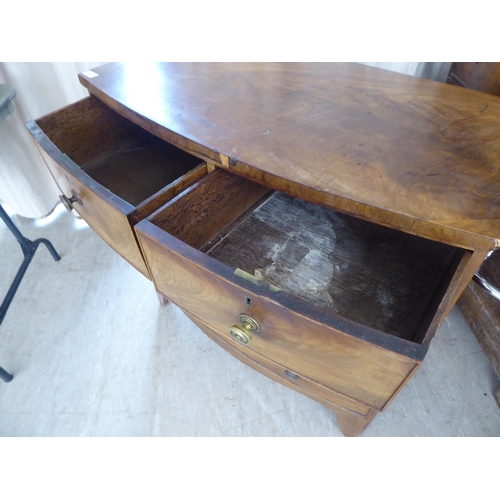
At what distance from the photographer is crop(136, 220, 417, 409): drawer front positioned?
1.32 feet

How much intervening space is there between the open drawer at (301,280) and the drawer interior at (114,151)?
0.18 m

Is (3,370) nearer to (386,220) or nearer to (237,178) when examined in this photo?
(237,178)

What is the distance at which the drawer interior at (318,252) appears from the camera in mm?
593

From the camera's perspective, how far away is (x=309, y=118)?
2.04 ft

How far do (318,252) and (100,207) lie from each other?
40 centimetres

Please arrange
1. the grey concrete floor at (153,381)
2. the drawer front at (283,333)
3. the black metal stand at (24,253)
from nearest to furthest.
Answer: the drawer front at (283,333), the grey concrete floor at (153,381), the black metal stand at (24,253)

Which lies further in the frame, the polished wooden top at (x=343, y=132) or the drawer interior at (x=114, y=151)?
the drawer interior at (x=114, y=151)

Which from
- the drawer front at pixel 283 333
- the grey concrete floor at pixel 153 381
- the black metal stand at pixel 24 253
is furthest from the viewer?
the black metal stand at pixel 24 253

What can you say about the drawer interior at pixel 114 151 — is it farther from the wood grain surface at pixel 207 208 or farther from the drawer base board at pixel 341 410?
the drawer base board at pixel 341 410

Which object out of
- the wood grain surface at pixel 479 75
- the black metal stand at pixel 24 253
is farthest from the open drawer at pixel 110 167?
the wood grain surface at pixel 479 75

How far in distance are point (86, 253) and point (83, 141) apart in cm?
45

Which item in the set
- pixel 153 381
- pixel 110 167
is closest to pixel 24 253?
pixel 110 167

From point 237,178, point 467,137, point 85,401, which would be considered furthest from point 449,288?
point 85,401

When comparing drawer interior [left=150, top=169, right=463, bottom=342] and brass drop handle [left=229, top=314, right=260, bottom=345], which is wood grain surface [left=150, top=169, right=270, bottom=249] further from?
brass drop handle [left=229, top=314, right=260, bottom=345]
